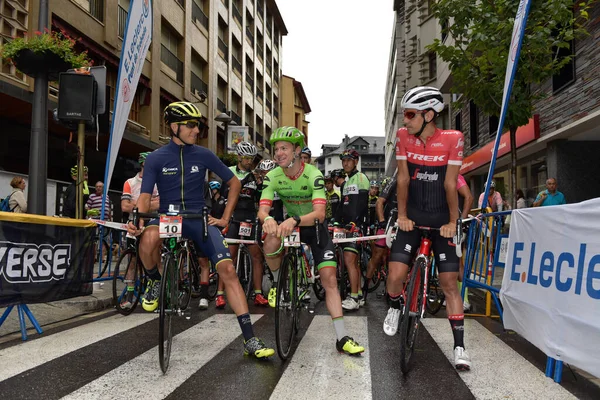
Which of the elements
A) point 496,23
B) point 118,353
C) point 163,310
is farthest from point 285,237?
point 496,23

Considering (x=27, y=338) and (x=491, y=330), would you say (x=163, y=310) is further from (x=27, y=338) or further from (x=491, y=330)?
(x=491, y=330)

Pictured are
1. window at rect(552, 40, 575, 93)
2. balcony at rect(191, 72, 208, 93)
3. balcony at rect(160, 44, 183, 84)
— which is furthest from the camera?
balcony at rect(191, 72, 208, 93)

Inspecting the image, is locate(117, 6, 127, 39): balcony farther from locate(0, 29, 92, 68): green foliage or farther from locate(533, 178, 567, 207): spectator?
locate(533, 178, 567, 207): spectator

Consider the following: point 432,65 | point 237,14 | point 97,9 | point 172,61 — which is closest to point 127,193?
point 97,9

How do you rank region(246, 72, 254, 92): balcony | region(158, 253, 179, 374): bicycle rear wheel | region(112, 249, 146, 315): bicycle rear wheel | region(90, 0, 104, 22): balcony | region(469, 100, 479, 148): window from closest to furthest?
region(158, 253, 179, 374): bicycle rear wheel < region(112, 249, 146, 315): bicycle rear wheel < region(90, 0, 104, 22): balcony < region(469, 100, 479, 148): window < region(246, 72, 254, 92): balcony

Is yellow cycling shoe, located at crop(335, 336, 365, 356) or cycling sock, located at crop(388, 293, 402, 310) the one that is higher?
cycling sock, located at crop(388, 293, 402, 310)

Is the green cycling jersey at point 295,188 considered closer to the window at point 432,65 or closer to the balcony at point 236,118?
the window at point 432,65

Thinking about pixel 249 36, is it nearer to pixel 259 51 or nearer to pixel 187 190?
pixel 259 51

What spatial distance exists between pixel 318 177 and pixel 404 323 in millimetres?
1515

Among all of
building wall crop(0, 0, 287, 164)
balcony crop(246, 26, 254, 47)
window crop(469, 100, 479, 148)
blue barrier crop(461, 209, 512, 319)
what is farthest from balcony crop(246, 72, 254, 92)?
blue barrier crop(461, 209, 512, 319)

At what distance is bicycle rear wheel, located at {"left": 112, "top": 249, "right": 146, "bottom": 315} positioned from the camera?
623cm

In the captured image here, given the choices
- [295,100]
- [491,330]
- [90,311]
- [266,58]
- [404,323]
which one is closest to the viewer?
[404,323]

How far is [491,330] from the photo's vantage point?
5.48 metres

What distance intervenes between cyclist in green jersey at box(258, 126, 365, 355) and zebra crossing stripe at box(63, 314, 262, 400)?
3.02 feet
